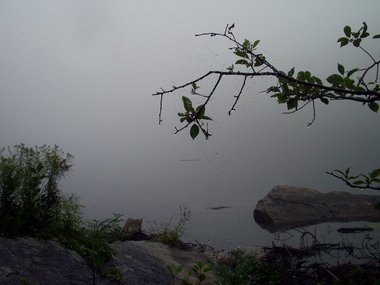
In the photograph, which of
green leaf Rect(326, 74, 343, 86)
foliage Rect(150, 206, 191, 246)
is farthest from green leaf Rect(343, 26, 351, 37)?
foliage Rect(150, 206, 191, 246)

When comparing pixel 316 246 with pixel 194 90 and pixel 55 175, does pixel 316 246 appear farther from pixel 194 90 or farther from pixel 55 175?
pixel 194 90

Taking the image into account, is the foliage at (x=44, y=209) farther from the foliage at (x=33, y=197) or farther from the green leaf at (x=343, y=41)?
the green leaf at (x=343, y=41)

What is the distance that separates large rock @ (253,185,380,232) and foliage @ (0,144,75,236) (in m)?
4.29

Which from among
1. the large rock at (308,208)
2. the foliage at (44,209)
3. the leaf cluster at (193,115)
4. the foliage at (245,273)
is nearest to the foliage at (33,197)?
the foliage at (44,209)

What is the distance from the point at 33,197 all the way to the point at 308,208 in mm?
5526

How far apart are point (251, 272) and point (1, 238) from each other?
8.27 feet

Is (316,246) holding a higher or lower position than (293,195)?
lower

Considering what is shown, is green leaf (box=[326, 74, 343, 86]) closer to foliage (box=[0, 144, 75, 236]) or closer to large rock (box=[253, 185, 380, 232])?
foliage (box=[0, 144, 75, 236])

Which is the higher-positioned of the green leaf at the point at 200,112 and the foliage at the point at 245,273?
the green leaf at the point at 200,112

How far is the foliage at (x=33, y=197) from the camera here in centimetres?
311

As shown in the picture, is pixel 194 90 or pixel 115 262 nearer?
pixel 194 90

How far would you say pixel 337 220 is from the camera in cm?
650

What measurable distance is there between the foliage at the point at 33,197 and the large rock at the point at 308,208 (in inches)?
169

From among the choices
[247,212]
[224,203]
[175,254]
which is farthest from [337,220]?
[175,254]
